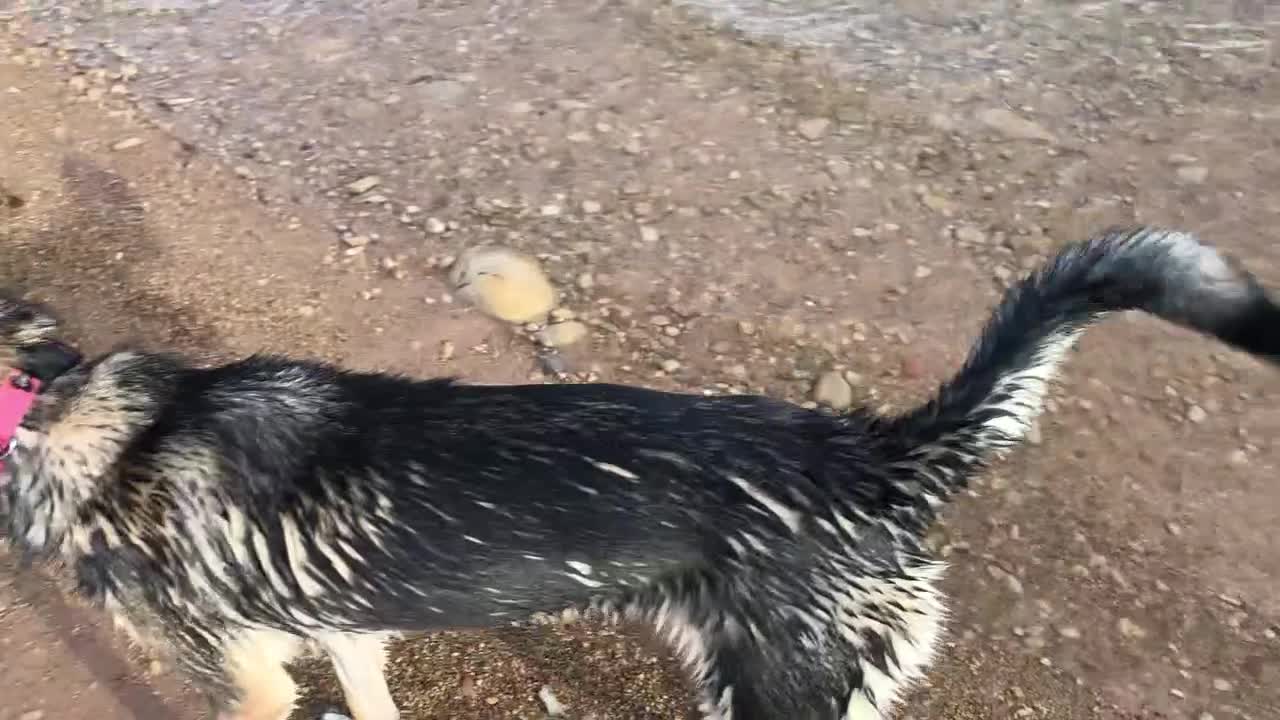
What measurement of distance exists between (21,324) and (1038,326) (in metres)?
2.50

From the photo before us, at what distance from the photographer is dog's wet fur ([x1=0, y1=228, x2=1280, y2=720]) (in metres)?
2.45

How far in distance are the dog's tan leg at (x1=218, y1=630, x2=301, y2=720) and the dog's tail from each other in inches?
69.3

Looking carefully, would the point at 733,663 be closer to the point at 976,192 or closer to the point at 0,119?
the point at 976,192

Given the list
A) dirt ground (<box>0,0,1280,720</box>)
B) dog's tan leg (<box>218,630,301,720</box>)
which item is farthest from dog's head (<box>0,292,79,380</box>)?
dirt ground (<box>0,0,1280,720</box>)

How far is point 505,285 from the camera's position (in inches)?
185

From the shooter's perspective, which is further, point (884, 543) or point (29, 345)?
point (29, 345)

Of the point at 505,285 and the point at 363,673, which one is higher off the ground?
the point at 505,285

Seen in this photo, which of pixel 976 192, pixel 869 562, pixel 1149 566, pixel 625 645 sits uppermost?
pixel 869 562

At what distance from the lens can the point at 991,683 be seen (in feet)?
11.0

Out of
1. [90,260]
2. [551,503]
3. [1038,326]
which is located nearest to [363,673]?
[551,503]

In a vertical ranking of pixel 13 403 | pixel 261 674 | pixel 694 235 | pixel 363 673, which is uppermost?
pixel 13 403

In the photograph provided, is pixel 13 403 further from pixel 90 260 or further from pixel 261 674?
pixel 90 260

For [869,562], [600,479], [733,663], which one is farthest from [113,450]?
[869,562]

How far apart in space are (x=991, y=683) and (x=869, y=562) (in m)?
1.19
